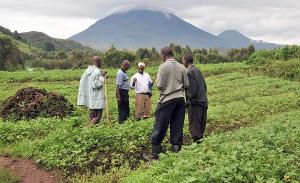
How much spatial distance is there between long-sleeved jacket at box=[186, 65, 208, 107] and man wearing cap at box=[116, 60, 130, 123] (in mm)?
3570

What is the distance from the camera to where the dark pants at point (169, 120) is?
970 cm

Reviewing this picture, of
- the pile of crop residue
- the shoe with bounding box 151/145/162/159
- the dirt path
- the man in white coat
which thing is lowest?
the dirt path

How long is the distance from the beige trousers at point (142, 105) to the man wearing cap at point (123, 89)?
440mm

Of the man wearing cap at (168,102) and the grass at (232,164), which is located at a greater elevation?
the man wearing cap at (168,102)

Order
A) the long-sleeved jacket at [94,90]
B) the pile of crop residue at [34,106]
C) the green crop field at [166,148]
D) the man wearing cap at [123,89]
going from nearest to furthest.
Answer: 1. the green crop field at [166,148]
2. the long-sleeved jacket at [94,90]
3. the man wearing cap at [123,89]
4. the pile of crop residue at [34,106]

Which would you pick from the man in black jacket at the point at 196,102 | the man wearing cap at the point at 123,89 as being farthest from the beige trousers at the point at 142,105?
the man in black jacket at the point at 196,102

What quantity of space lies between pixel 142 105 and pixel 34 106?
3691 mm

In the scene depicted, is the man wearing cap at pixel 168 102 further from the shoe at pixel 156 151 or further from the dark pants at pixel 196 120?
the dark pants at pixel 196 120

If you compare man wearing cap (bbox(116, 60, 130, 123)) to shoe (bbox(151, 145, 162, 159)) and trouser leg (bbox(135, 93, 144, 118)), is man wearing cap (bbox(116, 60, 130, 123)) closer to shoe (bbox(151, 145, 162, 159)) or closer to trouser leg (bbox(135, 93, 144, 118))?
trouser leg (bbox(135, 93, 144, 118))

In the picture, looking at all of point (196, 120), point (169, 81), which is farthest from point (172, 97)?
point (196, 120)

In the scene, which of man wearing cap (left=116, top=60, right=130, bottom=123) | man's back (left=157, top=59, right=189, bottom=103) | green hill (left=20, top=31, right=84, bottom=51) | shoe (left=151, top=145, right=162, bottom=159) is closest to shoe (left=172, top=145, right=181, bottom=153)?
shoe (left=151, top=145, right=162, bottom=159)

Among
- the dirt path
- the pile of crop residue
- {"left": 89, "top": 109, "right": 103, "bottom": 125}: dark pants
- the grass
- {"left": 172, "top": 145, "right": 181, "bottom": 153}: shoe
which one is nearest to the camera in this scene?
the grass

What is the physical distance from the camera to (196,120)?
10.6 m

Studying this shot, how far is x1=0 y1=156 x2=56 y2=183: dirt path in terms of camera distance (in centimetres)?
934
